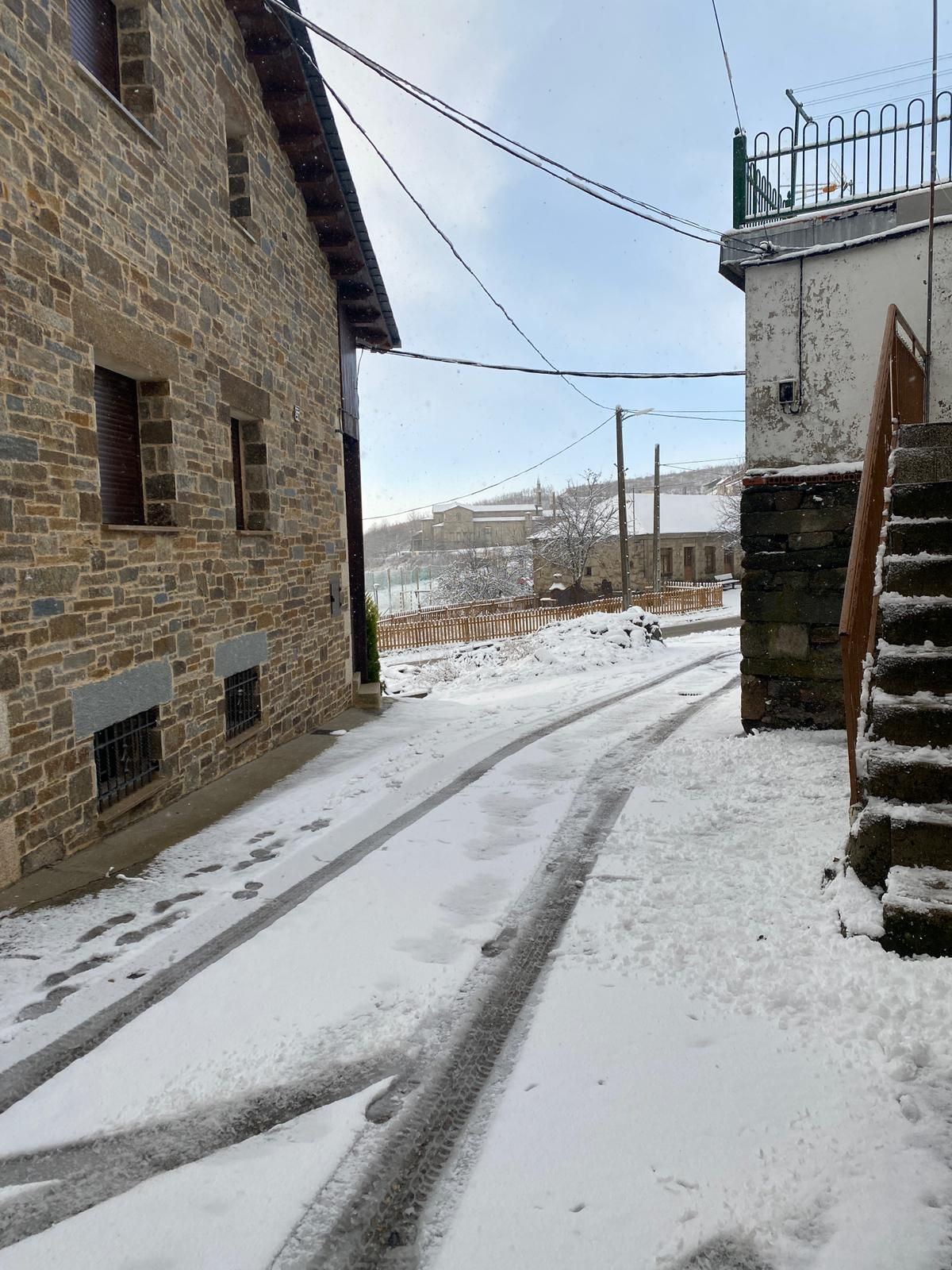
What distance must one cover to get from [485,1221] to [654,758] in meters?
5.16

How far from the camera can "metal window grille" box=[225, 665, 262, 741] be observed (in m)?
7.82

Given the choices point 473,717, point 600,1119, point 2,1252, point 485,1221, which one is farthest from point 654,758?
point 2,1252

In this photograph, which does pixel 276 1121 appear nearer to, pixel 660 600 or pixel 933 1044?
pixel 933 1044

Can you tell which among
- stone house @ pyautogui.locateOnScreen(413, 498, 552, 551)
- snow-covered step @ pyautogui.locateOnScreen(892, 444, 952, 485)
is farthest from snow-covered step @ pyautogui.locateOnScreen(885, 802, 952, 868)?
stone house @ pyautogui.locateOnScreen(413, 498, 552, 551)

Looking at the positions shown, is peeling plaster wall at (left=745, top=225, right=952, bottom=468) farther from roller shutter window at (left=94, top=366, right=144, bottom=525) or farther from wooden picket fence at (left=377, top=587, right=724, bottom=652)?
wooden picket fence at (left=377, top=587, right=724, bottom=652)

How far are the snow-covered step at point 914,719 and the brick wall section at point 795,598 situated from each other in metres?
3.62

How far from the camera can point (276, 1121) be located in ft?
8.81

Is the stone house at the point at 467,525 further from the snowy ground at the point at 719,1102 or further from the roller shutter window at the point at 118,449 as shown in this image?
the snowy ground at the point at 719,1102

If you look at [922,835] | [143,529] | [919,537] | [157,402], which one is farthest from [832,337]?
[143,529]

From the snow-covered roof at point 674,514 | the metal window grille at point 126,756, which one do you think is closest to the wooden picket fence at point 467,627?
the snow-covered roof at point 674,514

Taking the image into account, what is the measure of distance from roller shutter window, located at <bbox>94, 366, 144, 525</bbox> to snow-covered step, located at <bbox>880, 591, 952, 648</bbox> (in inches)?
208

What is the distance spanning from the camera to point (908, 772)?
3391 mm

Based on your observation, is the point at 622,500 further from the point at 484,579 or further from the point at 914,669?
the point at 914,669

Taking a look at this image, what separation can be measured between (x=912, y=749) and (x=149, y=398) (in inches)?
241
